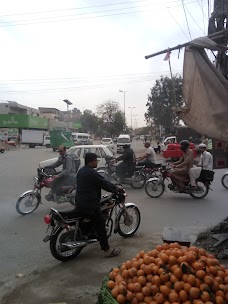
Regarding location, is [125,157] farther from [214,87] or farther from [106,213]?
[214,87]

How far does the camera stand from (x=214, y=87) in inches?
142

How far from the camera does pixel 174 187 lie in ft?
33.0

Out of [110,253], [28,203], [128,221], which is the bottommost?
[110,253]

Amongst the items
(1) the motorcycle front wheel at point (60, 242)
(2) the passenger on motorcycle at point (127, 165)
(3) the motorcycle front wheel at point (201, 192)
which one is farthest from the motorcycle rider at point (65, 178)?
(3) the motorcycle front wheel at point (201, 192)

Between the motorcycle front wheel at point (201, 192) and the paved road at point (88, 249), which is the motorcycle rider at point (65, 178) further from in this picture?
the motorcycle front wheel at point (201, 192)

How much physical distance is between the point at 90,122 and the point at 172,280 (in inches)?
3553

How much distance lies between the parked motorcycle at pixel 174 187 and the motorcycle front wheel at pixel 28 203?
3.59 meters

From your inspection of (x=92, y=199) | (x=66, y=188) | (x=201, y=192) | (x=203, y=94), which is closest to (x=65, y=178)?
(x=66, y=188)

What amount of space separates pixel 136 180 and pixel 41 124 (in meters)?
58.0

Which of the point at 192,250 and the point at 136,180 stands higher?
the point at 192,250

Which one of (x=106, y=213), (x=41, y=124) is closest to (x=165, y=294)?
(x=106, y=213)

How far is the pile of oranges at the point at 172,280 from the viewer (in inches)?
100

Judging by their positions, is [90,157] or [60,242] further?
[90,157]

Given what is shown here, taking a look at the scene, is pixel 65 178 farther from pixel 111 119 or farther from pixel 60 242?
pixel 111 119
